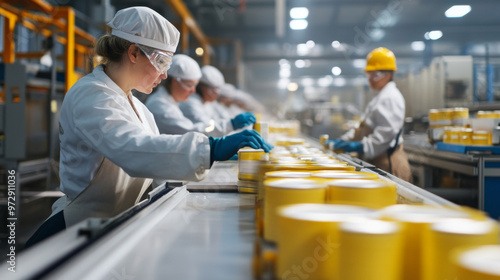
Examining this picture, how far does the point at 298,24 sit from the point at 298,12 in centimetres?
112

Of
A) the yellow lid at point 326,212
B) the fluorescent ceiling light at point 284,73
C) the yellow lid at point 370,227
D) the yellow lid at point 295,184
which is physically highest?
the fluorescent ceiling light at point 284,73

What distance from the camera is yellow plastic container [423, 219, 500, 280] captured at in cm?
65

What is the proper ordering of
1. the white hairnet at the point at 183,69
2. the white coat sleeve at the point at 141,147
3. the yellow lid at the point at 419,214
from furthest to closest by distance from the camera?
the white hairnet at the point at 183,69
the white coat sleeve at the point at 141,147
the yellow lid at the point at 419,214

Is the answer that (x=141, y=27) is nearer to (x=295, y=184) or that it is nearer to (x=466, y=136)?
(x=295, y=184)

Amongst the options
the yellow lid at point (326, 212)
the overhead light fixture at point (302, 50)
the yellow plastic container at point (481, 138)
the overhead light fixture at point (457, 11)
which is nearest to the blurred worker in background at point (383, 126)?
the yellow plastic container at point (481, 138)

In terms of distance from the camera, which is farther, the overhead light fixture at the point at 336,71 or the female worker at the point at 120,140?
the overhead light fixture at the point at 336,71

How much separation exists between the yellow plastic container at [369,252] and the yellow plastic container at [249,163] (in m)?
0.97

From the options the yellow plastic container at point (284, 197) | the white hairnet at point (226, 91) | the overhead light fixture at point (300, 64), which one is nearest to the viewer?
the yellow plastic container at point (284, 197)

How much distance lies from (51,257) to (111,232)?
0.22 m

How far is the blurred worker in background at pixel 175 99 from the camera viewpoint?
355 cm

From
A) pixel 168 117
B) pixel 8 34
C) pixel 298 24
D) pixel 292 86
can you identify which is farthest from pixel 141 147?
pixel 292 86

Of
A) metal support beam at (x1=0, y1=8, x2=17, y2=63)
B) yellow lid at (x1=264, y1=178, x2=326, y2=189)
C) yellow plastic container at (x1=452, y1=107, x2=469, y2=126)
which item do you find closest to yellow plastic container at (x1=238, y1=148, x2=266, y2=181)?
yellow lid at (x1=264, y1=178, x2=326, y2=189)

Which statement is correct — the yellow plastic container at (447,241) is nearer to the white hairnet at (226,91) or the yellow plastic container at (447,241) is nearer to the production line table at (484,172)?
the production line table at (484,172)

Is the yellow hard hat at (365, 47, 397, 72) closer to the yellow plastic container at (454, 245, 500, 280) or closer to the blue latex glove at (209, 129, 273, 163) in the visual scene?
the blue latex glove at (209, 129, 273, 163)
